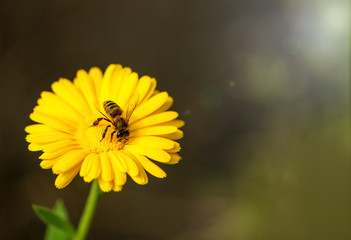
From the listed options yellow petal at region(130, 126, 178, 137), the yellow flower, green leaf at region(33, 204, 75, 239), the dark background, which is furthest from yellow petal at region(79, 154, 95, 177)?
the dark background

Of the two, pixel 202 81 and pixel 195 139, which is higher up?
pixel 202 81

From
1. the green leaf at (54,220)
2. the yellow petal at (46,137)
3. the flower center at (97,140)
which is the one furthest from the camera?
the green leaf at (54,220)

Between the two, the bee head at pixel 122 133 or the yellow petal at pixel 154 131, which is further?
the bee head at pixel 122 133

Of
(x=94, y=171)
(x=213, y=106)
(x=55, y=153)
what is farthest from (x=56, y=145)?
(x=213, y=106)

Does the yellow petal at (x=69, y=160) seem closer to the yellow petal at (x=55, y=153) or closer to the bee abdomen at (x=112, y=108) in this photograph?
the yellow petal at (x=55, y=153)

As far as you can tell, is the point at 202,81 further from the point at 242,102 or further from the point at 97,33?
the point at 97,33

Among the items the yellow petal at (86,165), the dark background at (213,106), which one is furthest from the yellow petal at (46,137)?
the dark background at (213,106)

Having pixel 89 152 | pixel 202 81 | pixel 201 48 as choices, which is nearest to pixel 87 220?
pixel 89 152
